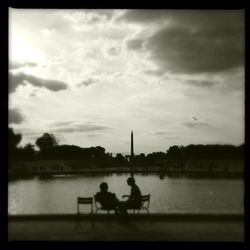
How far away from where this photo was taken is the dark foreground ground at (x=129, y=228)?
639 centimetres

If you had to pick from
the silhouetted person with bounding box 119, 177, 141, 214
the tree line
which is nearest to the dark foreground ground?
the silhouetted person with bounding box 119, 177, 141, 214

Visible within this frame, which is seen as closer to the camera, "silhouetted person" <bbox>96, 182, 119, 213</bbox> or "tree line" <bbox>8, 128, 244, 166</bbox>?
"silhouetted person" <bbox>96, 182, 119, 213</bbox>

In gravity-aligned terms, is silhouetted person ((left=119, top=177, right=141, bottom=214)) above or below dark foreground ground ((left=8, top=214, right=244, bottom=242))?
above

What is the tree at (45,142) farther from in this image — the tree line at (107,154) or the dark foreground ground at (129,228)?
the dark foreground ground at (129,228)

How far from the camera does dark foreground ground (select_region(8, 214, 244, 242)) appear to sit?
639cm

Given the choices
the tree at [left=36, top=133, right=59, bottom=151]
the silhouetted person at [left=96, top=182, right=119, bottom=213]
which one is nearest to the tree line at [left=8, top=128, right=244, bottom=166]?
the tree at [left=36, top=133, right=59, bottom=151]

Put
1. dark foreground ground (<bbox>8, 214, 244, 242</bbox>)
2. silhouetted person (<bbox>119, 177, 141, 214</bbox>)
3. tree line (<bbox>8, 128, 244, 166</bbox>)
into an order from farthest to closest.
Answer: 1. tree line (<bbox>8, 128, 244, 166</bbox>)
2. silhouetted person (<bbox>119, 177, 141, 214</bbox>)
3. dark foreground ground (<bbox>8, 214, 244, 242</bbox>)

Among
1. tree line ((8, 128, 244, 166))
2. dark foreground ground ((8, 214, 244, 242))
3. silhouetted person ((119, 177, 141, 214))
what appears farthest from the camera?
tree line ((8, 128, 244, 166))

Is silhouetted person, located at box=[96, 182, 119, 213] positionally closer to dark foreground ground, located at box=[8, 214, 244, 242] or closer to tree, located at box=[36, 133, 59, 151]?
dark foreground ground, located at box=[8, 214, 244, 242]

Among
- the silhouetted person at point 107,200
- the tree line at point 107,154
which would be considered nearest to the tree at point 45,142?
the tree line at point 107,154

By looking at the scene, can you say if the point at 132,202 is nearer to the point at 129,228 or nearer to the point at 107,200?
the point at 107,200

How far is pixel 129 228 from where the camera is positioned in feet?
23.2

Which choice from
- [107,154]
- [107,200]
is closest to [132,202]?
[107,200]
